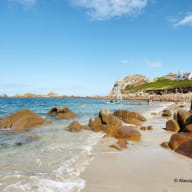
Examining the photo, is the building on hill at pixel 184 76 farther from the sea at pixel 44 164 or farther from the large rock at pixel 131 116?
the sea at pixel 44 164

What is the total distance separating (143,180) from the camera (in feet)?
15.8

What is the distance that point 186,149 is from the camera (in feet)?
22.4

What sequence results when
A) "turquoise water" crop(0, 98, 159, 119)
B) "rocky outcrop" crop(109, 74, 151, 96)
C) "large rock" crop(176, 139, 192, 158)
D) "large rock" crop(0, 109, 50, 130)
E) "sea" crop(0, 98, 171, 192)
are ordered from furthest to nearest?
"rocky outcrop" crop(109, 74, 151, 96)
"turquoise water" crop(0, 98, 159, 119)
"large rock" crop(0, 109, 50, 130)
"large rock" crop(176, 139, 192, 158)
"sea" crop(0, 98, 171, 192)

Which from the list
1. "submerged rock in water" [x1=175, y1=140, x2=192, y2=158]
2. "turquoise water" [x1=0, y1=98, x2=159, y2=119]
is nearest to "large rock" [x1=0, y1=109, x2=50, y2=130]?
"turquoise water" [x1=0, y1=98, x2=159, y2=119]

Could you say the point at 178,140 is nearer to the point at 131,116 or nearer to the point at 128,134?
the point at 128,134

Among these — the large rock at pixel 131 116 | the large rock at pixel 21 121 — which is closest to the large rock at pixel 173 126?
the large rock at pixel 131 116

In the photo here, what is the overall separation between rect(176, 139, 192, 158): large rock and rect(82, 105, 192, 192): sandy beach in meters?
0.23

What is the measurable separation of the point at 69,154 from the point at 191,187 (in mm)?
4436

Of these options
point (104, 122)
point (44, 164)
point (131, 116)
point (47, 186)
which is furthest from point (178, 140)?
point (131, 116)

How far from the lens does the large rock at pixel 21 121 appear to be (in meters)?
14.7

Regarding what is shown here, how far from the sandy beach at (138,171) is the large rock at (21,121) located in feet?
28.9

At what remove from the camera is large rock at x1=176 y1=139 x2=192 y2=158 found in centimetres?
662

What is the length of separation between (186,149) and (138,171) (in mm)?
2488

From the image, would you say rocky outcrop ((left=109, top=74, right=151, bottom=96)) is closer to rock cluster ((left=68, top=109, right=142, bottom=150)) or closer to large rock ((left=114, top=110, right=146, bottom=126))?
large rock ((left=114, top=110, right=146, bottom=126))
